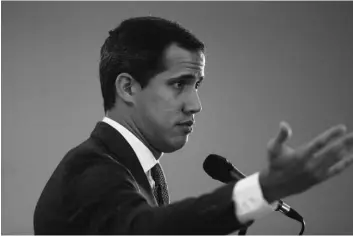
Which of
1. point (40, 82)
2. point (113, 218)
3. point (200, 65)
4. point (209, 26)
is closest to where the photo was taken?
point (113, 218)

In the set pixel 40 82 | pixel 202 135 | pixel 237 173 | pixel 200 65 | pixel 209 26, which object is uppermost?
pixel 209 26

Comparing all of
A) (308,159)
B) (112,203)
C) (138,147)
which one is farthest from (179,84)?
(308,159)

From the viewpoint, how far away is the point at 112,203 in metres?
0.81

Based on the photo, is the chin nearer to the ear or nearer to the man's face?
the man's face

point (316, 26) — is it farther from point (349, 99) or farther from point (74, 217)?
point (74, 217)

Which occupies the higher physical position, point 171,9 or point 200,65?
point 171,9

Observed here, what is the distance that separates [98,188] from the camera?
83cm

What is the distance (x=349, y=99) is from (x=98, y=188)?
358 centimetres

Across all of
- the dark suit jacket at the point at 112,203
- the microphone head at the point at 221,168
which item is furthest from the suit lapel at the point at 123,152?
the microphone head at the point at 221,168

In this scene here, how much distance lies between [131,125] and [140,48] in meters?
0.18

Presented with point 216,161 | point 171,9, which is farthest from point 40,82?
point 216,161

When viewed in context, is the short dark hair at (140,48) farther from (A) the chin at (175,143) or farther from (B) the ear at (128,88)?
(A) the chin at (175,143)

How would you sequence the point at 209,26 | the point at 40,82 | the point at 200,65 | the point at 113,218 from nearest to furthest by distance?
1. the point at 113,218
2. the point at 200,65
3. the point at 40,82
4. the point at 209,26

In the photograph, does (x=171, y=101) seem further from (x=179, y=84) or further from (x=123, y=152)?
(x=123, y=152)
